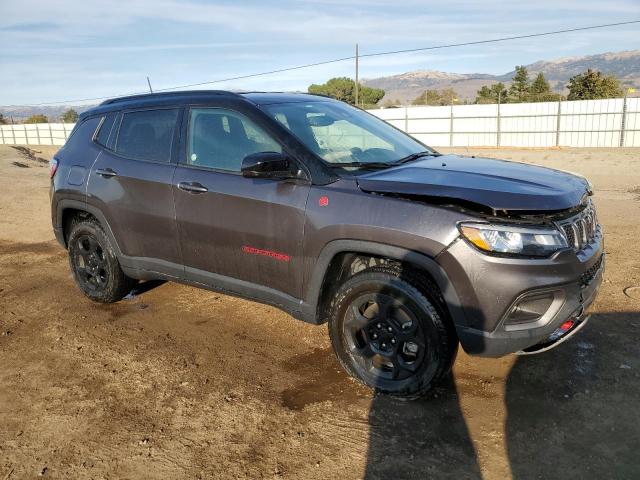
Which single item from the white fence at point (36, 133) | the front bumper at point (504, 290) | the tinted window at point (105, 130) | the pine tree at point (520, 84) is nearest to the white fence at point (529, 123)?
the pine tree at point (520, 84)

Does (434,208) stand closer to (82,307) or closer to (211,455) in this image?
(211,455)

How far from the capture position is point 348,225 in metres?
3.28

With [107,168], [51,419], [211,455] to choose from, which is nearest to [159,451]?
[211,455]

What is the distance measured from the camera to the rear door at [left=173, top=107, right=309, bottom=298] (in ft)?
11.8

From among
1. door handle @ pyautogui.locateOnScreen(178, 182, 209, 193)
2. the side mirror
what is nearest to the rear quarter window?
door handle @ pyautogui.locateOnScreen(178, 182, 209, 193)

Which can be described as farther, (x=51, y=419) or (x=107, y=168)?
(x=107, y=168)

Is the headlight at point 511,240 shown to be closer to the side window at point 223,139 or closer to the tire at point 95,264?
the side window at point 223,139

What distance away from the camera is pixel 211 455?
291 cm

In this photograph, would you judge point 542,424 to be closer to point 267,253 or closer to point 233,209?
point 267,253

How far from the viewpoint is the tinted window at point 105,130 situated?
4.85 meters

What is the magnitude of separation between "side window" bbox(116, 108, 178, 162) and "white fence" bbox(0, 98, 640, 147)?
26.1 meters

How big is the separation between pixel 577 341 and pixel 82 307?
14.3 ft

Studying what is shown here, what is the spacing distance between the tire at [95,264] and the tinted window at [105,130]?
2.41 feet

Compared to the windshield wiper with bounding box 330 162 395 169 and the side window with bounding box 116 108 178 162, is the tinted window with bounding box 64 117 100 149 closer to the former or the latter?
the side window with bounding box 116 108 178 162
